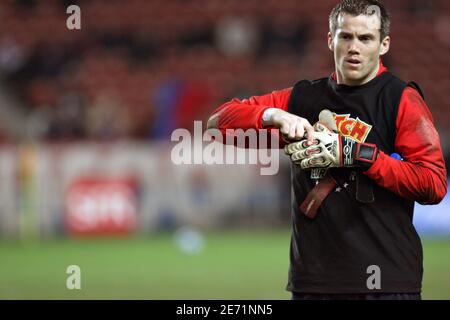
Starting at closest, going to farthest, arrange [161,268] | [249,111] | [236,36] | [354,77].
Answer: [354,77]
[249,111]
[161,268]
[236,36]

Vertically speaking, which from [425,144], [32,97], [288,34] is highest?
[288,34]

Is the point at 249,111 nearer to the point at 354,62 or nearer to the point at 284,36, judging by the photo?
the point at 354,62

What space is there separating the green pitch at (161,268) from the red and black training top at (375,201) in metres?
4.30

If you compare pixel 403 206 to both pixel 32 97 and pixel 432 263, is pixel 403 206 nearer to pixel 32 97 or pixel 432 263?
pixel 432 263

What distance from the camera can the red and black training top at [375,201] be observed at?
3.81 metres

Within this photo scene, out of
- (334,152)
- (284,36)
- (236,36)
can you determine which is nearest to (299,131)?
(334,152)

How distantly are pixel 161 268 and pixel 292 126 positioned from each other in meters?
7.48

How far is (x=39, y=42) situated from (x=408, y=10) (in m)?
8.51

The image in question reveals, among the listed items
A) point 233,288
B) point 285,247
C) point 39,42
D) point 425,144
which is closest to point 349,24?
point 425,144

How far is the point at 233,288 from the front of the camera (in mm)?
9180

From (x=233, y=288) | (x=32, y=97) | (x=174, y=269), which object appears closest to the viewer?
(x=233, y=288)

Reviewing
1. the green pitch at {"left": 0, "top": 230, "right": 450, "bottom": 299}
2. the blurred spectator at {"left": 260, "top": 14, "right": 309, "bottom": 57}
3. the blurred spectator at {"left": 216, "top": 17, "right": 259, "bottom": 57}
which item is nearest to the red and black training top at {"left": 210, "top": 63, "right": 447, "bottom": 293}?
the green pitch at {"left": 0, "top": 230, "right": 450, "bottom": 299}

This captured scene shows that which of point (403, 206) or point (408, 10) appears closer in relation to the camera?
point (403, 206)

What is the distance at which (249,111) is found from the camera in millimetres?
4164
